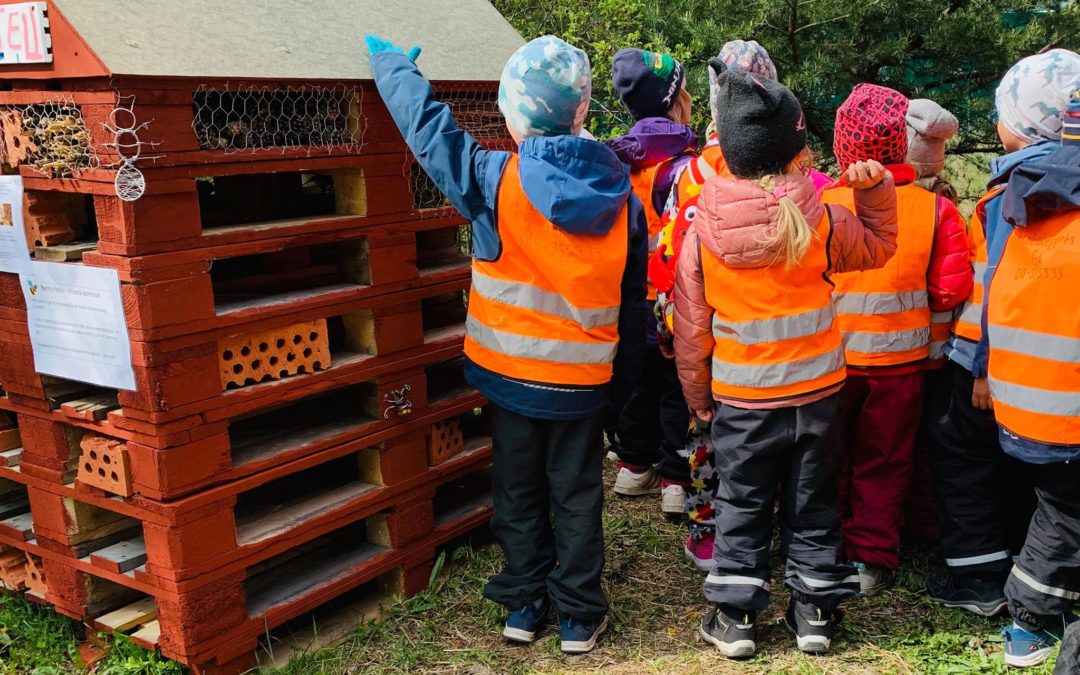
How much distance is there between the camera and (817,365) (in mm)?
3189

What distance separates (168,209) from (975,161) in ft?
16.8

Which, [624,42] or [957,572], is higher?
[624,42]

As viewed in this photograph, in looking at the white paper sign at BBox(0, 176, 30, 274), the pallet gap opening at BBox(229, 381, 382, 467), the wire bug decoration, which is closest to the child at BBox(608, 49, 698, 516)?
the pallet gap opening at BBox(229, 381, 382, 467)

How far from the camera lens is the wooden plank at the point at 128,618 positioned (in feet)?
10.7

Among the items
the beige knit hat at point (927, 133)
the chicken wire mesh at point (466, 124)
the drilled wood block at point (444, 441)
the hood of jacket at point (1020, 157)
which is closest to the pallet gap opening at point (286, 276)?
the chicken wire mesh at point (466, 124)

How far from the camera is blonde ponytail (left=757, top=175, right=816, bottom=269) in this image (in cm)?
302

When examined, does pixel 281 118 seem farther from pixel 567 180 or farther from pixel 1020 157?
pixel 1020 157

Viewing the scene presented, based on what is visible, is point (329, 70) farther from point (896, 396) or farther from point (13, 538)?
point (896, 396)

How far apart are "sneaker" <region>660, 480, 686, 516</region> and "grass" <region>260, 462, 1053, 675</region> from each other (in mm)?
441

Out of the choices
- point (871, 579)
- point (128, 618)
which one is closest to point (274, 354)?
point (128, 618)

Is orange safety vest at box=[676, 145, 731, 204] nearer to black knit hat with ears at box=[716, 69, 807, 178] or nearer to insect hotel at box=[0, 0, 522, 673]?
black knit hat with ears at box=[716, 69, 807, 178]

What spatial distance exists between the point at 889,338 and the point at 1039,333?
0.62 meters

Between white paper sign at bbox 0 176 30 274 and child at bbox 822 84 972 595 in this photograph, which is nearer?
white paper sign at bbox 0 176 30 274

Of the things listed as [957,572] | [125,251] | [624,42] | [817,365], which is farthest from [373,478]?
[624,42]
